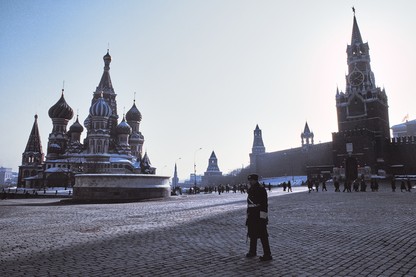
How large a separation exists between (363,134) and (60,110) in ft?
216

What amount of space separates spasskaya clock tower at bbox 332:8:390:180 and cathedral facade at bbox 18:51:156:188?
3808 centimetres

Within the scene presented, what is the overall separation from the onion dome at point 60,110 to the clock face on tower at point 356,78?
65.8m

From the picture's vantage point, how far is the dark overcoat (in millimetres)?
5789

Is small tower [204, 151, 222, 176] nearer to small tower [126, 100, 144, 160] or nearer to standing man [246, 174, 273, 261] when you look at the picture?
small tower [126, 100, 144, 160]

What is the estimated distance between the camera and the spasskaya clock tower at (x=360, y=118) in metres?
56.8

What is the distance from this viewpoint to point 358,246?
20.9ft

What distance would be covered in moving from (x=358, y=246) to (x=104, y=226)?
23.9 feet

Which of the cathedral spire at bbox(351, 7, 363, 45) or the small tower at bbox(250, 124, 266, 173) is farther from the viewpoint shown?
A: the small tower at bbox(250, 124, 266, 173)

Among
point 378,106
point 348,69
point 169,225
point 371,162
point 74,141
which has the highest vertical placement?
point 348,69

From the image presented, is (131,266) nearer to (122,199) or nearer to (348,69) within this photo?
(122,199)

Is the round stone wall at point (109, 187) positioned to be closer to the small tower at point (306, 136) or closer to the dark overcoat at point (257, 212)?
the dark overcoat at point (257, 212)

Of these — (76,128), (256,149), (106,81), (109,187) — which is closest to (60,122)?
(76,128)

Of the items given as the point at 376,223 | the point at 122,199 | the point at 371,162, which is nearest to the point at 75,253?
the point at 376,223

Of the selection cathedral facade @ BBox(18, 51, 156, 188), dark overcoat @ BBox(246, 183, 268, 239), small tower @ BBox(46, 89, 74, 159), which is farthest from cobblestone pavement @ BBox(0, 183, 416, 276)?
small tower @ BBox(46, 89, 74, 159)
